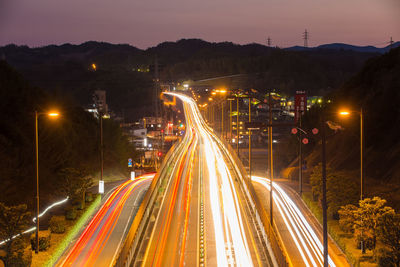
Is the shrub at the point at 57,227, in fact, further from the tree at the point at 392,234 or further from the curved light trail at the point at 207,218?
the tree at the point at 392,234

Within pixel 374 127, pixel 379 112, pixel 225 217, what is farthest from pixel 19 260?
pixel 379 112

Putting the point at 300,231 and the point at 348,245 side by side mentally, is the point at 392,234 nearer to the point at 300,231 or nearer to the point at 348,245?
the point at 348,245

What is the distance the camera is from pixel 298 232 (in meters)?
28.2

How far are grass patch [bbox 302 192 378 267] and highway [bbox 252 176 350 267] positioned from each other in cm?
32

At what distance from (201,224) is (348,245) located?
9248 millimetres

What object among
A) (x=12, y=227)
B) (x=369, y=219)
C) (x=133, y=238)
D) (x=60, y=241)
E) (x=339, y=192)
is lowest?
(x=60, y=241)

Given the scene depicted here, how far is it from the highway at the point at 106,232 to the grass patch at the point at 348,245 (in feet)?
38.9

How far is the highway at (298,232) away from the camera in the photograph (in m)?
23.2

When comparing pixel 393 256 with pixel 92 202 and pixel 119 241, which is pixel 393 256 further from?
pixel 92 202

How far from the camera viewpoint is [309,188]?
140ft

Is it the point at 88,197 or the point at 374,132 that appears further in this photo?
the point at 374,132

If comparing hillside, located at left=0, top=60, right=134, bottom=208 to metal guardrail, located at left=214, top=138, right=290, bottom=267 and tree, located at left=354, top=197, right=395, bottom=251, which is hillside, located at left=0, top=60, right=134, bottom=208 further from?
tree, located at left=354, top=197, right=395, bottom=251

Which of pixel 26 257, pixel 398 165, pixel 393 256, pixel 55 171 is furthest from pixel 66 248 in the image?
pixel 398 165

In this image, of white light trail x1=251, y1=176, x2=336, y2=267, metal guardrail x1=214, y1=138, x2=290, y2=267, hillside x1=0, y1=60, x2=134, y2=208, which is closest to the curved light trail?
metal guardrail x1=214, y1=138, x2=290, y2=267
